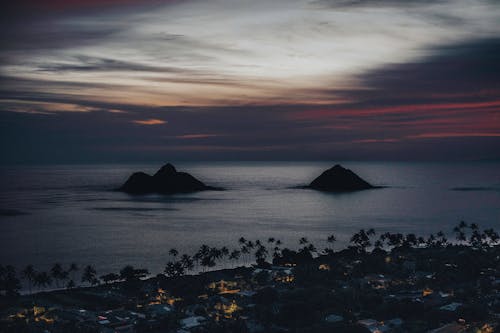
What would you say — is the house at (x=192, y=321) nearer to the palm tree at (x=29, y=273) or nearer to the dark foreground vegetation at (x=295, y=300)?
the dark foreground vegetation at (x=295, y=300)

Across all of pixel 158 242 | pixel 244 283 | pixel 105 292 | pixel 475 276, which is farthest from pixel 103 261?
pixel 475 276

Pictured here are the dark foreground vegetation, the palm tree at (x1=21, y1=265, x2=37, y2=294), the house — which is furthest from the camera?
the palm tree at (x1=21, y1=265, x2=37, y2=294)

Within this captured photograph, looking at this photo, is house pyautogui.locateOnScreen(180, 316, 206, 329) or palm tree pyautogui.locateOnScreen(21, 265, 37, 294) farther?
palm tree pyautogui.locateOnScreen(21, 265, 37, 294)

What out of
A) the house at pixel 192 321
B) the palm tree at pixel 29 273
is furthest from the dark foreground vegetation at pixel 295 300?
the palm tree at pixel 29 273

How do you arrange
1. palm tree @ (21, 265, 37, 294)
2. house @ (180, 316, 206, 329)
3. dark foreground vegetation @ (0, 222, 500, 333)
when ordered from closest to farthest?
dark foreground vegetation @ (0, 222, 500, 333) → house @ (180, 316, 206, 329) → palm tree @ (21, 265, 37, 294)

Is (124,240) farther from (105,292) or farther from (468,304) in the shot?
(468,304)

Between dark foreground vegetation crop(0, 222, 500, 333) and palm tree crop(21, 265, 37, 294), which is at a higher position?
dark foreground vegetation crop(0, 222, 500, 333)

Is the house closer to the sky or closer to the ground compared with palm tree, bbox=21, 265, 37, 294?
closer to the sky

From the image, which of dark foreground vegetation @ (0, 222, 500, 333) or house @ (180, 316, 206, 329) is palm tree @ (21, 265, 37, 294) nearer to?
dark foreground vegetation @ (0, 222, 500, 333)

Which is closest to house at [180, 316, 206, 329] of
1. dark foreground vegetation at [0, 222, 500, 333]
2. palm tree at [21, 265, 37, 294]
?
dark foreground vegetation at [0, 222, 500, 333]
